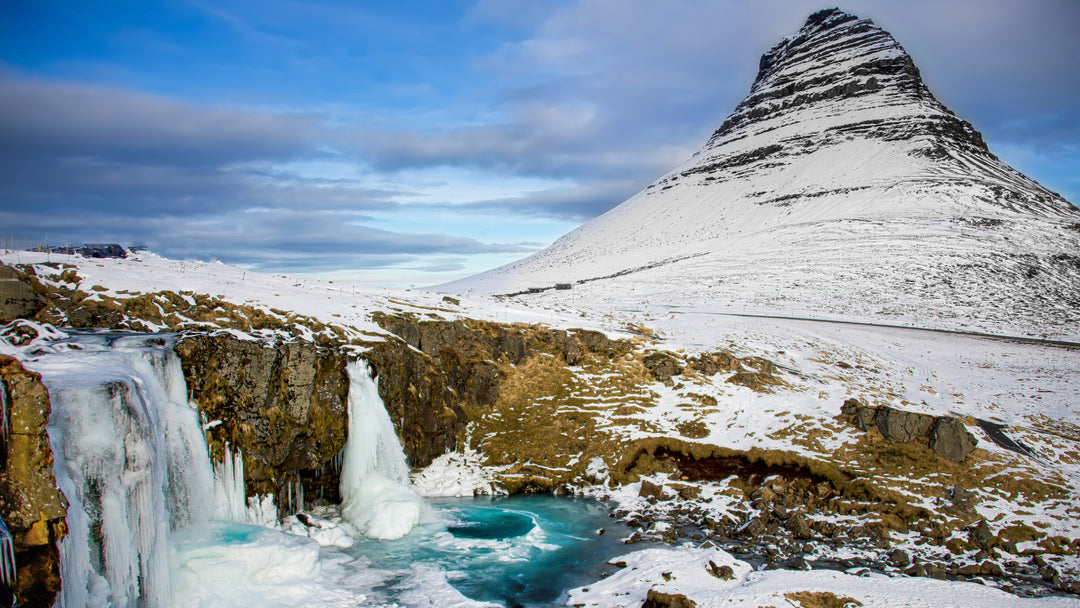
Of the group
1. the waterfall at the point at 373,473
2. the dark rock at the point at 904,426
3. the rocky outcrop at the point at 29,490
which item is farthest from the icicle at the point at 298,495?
the dark rock at the point at 904,426

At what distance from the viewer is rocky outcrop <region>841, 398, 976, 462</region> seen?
20.7 m

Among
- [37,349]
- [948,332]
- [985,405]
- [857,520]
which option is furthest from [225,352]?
[948,332]

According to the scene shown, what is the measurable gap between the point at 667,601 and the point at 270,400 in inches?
474

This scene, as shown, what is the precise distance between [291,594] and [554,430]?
40.3ft

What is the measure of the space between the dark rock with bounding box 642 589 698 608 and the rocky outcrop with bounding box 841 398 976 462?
12.6 metres

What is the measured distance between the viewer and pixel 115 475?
450 inches

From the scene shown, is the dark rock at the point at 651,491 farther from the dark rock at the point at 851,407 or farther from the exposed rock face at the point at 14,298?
the exposed rock face at the point at 14,298

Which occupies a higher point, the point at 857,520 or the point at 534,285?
the point at 534,285

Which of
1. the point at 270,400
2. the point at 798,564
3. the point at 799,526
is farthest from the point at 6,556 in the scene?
the point at 799,526

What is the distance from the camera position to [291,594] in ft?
43.9

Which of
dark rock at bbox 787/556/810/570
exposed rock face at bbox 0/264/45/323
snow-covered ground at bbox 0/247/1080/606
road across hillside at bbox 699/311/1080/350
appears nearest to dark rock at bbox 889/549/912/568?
snow-covered ground at bbox 0/247/1080/606

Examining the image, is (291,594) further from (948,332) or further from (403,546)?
(948,332)

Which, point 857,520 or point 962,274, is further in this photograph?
point 962,274

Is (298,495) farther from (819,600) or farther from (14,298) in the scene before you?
(819,600)
